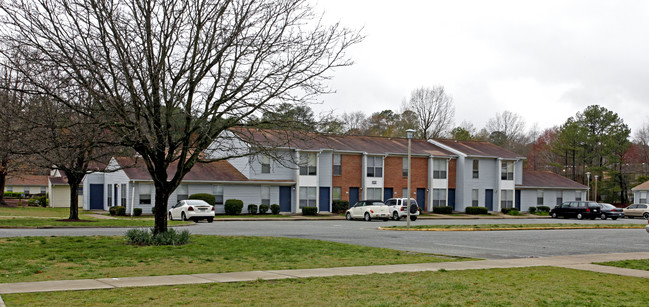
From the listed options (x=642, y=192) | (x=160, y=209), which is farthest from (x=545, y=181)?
(x=160, y=209)

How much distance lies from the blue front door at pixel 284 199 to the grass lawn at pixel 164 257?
1234 inches

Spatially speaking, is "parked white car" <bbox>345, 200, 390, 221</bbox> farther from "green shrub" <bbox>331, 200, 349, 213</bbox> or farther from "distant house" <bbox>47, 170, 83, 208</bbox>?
"distant house" <bbox>47, 170, 83, 208</bbox>

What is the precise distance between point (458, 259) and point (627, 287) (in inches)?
207

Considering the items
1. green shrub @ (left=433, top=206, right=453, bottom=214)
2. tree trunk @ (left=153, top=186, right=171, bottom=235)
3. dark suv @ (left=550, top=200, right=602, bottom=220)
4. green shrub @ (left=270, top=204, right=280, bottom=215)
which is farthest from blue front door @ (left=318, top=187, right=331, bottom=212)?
tree trunk @ (left=153, top=186, right=171, bottom=235)

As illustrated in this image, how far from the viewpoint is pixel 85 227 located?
2880cm

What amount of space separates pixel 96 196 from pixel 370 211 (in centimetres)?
2400

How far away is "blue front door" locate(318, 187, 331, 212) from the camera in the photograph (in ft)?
177

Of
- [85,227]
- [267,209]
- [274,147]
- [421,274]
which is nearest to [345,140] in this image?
[267,209]

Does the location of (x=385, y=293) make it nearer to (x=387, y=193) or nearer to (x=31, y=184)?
(x=387, y=193)

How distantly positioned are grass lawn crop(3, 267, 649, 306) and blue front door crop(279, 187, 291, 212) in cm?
3940

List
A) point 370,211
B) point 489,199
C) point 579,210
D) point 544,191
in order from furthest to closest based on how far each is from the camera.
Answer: point 544,191 < point 489,199 < point 579,210 < point 370,211

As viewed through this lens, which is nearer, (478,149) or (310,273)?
(310,273)

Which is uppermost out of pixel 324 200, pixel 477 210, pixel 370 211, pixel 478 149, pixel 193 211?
pixel 478 149

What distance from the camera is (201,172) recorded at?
49438 mm
